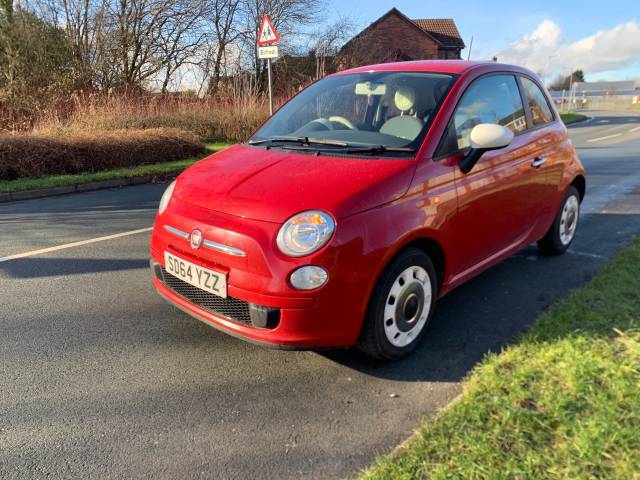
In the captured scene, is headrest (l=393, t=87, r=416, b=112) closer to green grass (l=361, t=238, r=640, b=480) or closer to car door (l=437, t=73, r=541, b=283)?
car door (l=437, t=73, r=541, b=283)

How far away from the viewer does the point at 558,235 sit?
4.76 metres

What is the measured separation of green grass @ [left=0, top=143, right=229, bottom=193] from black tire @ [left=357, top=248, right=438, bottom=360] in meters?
7.66

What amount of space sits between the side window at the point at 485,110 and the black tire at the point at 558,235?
1.12 metres

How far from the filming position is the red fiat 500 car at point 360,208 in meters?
2.50

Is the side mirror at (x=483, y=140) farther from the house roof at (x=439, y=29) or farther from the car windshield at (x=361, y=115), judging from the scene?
the house roof at (x=439, y=29)

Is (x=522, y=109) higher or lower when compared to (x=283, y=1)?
lower

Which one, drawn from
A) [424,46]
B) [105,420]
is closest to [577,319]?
[105,420]

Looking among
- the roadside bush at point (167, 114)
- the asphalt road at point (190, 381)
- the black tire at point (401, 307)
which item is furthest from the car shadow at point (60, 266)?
the roadside bush at point (167, 114)

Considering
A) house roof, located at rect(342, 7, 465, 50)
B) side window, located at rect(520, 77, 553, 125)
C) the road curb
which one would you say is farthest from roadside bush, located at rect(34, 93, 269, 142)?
house roof, located at rect(342, 7, 465, 50)

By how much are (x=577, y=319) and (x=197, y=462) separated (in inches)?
97.6

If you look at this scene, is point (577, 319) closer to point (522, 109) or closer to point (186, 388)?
point (522, 109)

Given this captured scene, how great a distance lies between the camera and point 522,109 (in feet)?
13.3

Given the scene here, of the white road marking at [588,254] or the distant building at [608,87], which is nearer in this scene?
the white road marking at [588,254]

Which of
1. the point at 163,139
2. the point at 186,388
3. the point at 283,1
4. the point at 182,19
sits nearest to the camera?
the point at 186,388
